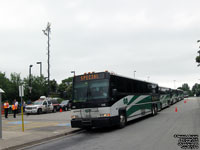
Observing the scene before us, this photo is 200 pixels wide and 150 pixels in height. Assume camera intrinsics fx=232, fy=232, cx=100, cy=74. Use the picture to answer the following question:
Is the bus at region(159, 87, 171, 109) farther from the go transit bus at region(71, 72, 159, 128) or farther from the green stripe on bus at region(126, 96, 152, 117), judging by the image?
the go transit bus at region(71, 72, 159, 128)

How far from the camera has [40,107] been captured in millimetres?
29703

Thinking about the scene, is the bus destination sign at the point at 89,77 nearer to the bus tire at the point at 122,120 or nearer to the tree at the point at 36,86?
the bus tire at the point at 122,120

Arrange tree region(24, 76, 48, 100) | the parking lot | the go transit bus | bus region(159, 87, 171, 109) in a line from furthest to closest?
1. tree region(24, 76, 48, 100)
2. bus region(159, 87, 171, 109)
3. the parking lot
4. the go transit bus

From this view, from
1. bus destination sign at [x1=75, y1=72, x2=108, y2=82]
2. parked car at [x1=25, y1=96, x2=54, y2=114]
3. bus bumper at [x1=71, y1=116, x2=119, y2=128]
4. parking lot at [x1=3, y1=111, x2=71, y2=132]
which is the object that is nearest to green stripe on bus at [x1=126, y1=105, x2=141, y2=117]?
bus bumper at [x1=71, y1=116, x2=119, y2=128]

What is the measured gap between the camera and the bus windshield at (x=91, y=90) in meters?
12.3

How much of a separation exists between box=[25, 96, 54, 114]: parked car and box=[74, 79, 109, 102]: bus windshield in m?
17.8

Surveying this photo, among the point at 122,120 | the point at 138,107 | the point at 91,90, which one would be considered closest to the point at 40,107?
the point at 138,107

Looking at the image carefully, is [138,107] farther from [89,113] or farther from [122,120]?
[89,113]

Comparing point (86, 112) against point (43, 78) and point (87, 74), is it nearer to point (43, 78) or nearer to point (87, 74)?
point (87, 74)

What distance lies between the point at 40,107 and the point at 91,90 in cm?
1892

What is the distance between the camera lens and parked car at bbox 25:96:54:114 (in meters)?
29.0

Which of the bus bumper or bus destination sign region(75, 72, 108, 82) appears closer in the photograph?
the bus bumper

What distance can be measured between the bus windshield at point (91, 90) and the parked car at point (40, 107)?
17834mm

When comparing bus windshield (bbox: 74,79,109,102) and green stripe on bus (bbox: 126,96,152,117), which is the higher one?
bus windshield (bbox: 74,79,109,102)
